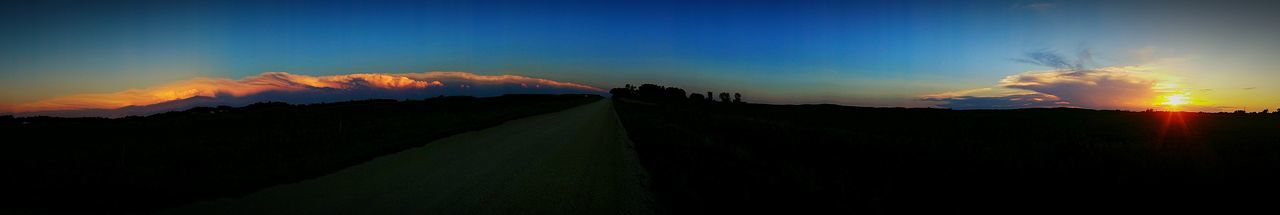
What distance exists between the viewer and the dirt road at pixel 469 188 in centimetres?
856

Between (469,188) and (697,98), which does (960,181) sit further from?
(697,98)

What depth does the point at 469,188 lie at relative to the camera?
10.1 meters

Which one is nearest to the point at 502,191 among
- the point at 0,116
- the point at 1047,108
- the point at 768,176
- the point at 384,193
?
the point at 384,193

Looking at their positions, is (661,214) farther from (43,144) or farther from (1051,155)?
(43,144)

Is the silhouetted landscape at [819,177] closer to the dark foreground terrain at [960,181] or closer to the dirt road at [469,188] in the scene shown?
Answer: the dark foreground terrain at [960,181]

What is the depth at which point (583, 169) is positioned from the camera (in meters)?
12.4

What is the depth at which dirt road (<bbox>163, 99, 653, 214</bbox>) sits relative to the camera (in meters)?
8.56

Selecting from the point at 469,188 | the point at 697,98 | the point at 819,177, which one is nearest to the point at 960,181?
the point at 819,177

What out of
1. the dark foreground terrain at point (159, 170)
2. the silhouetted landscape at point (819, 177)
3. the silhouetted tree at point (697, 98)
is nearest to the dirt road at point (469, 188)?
the silhouetted landscape at point (819, 177)

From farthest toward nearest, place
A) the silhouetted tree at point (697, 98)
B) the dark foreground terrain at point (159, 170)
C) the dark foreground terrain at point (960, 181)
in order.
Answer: the silhouetted tree at point (697, 98) → the dark foreground terrain at point (159, 170) → the dark foreground terrain at point (960, 181)

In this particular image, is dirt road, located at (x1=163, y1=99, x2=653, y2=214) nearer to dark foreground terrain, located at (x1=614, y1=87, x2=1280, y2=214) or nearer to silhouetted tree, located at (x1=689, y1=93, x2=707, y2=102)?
dark foreground terrain, located at (x1=614, y1=87, x2=1280, y2=214)

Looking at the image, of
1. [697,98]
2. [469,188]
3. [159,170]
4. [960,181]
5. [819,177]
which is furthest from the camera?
[697,98]

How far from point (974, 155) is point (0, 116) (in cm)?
6310

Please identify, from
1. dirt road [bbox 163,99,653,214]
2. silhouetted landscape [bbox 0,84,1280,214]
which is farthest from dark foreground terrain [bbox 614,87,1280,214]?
dirt road [bbox 163,99,653,214]
